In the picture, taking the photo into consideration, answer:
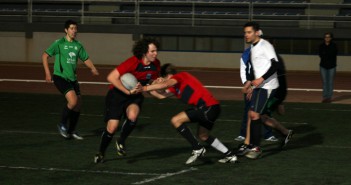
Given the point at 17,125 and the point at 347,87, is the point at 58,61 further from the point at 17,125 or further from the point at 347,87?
the point at 347,87

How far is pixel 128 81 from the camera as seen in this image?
1088 cm

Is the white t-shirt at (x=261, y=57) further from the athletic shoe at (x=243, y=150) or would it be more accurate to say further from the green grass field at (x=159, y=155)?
the green grass field at (x=159, y=155)

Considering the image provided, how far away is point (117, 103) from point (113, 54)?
28535mm

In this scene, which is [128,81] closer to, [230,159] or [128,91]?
[128,91]

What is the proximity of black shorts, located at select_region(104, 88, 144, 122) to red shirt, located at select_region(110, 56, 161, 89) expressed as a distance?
1.17 feet

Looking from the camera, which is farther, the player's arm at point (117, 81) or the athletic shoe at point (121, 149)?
the athletic shoe at point (121, 149)

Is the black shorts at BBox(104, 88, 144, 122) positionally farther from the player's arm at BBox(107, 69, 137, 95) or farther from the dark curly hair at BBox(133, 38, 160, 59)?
the dark curly hair at BBox(133, 38, 160, 59)

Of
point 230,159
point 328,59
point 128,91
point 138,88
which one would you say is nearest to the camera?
point 138,88

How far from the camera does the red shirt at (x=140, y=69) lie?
11031mm

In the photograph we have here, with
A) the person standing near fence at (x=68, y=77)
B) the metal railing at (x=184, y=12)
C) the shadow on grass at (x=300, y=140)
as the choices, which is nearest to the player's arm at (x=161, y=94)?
the shadow on grass at (x=300, y=140)

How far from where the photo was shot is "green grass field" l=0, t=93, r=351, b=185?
1023cm

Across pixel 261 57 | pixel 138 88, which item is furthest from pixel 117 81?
pixel 261 57

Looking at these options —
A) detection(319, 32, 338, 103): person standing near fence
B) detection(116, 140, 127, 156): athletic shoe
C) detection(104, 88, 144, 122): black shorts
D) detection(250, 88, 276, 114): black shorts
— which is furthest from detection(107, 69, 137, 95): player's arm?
detection(319, 32, 338, 103): person standing near fence

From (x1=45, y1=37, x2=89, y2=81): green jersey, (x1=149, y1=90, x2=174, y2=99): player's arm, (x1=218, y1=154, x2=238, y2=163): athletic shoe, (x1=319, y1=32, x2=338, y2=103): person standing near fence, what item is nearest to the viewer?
(x1=149, y1=90, x2=174, y2=99): player's arm
